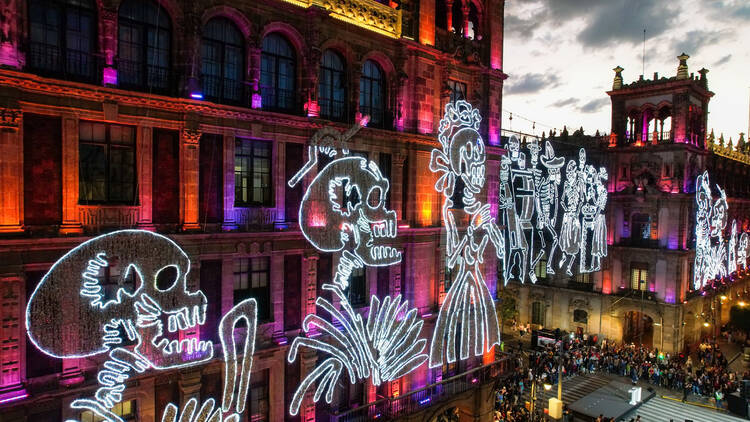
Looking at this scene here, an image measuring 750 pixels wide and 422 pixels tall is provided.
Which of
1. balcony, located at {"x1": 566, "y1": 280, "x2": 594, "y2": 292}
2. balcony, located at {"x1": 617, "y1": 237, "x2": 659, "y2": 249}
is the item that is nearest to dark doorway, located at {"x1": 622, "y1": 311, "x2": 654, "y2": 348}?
balcony, located at {"x1": 566, "y1": 280, "x2": 594, "y2": 292}

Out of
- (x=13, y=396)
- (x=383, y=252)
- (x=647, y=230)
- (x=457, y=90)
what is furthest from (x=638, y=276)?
(x=13, y=396)

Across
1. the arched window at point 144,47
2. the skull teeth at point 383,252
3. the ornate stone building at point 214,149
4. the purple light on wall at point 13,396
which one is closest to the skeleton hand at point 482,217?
the ornate stone building at point 214,149

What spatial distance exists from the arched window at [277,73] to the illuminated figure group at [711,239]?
4361cm

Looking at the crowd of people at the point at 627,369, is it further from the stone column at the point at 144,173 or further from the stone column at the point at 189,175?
the stone column at the point at 144,173

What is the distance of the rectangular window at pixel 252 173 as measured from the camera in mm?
18703

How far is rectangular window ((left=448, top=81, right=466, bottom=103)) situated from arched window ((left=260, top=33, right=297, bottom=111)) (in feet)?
31.7

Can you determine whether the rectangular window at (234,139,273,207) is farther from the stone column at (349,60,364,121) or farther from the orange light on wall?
the orange light on wall

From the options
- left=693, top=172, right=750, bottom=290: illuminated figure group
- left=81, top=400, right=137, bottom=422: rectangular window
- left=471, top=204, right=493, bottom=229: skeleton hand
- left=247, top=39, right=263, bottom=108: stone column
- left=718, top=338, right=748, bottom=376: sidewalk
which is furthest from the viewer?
left=693, top=172, right=750, bottom=290: illuminated figure group

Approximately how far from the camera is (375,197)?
22.5m

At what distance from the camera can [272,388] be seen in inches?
768

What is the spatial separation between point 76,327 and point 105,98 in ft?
23.0

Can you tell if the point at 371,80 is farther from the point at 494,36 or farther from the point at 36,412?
the point at 36,412

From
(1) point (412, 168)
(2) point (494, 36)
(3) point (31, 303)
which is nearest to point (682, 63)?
(2) point (494, 36)

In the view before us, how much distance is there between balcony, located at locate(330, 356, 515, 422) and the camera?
21516 millimetres
